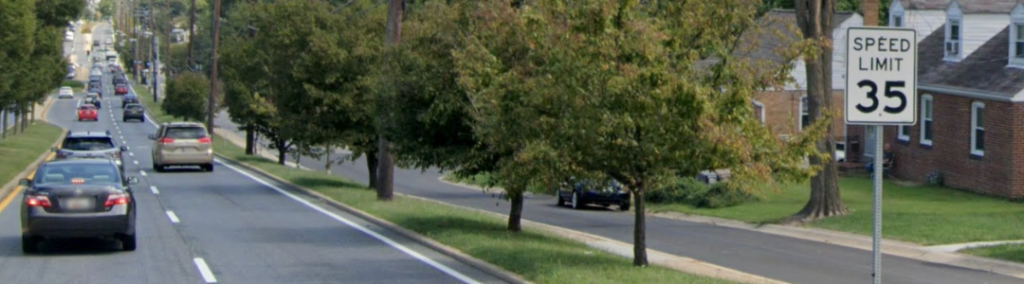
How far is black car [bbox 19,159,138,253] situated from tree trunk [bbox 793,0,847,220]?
15.1 meters

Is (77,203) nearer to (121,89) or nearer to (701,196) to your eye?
(701,196)

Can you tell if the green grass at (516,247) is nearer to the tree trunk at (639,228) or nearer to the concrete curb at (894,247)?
the tree trunk at (639,228)

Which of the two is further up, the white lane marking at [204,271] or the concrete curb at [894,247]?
the concrete curb at [894,247]

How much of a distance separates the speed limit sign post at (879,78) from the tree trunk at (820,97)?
55.7ft

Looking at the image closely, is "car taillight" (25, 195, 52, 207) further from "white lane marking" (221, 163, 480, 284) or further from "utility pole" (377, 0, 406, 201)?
"utility pole" (377, 0, 406, 201)

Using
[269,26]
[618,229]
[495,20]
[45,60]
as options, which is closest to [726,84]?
[495,20]

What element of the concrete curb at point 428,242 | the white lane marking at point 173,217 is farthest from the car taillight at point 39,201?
the white lane marking at point 173,217

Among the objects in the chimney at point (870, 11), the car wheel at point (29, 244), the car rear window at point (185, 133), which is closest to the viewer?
the car wheel at point (29, 244)

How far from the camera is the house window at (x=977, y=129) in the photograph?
32.1 meters

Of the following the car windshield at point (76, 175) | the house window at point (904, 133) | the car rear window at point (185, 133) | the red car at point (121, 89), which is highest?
the red car at point (121, 89)

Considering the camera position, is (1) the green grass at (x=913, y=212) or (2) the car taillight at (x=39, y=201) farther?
(1) the green grass at (x=913, y=212)

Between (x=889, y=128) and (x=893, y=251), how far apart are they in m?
18.0

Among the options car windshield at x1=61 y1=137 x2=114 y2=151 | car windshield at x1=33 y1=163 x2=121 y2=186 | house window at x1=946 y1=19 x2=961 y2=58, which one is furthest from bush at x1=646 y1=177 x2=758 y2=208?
car windshield at x1=33 y1=163 x2=121 y2=186

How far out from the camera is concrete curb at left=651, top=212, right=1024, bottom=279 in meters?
18.6
